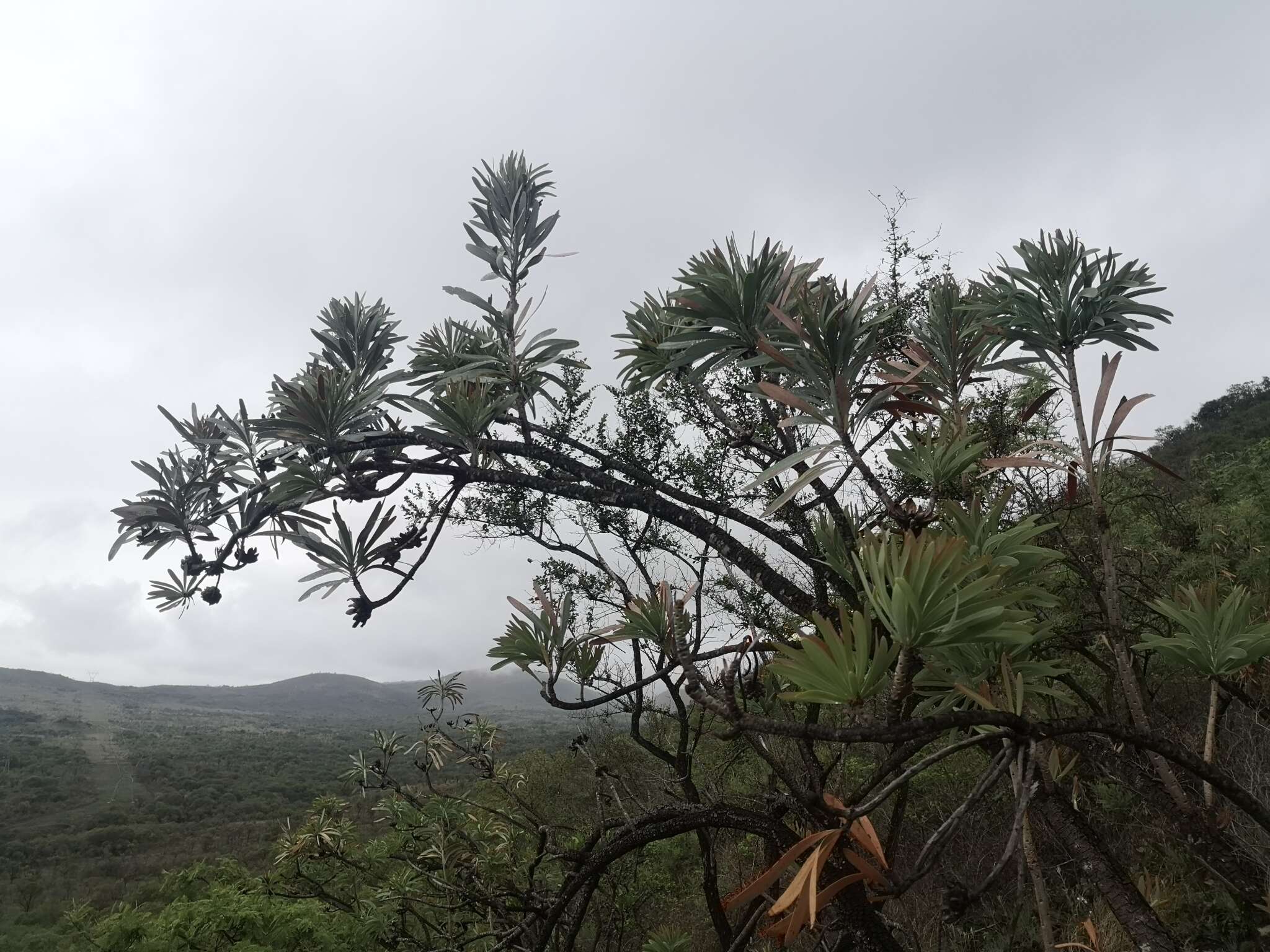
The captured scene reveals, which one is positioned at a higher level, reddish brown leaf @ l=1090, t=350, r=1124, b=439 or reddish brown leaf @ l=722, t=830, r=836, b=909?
reddish brown leaf @ l=1090, t=350, r=1124, b=439

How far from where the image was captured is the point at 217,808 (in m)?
22.7

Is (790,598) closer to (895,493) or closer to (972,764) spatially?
(895,493)

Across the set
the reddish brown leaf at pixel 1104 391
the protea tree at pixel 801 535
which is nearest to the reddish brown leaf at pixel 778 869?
the protea tree at pixel 801 535

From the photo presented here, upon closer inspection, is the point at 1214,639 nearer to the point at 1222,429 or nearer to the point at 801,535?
the point at 801,535

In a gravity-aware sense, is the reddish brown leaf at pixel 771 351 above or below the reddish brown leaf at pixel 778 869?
above

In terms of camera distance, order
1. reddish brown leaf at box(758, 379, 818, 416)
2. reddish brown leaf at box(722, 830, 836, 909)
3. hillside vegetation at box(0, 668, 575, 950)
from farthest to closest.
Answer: hillside vegetation at box(0, 668, 575, 950)
reddish brown leaf at box(758, 379, 818, 416)
reddish brown leaf at box(722, 830, 836, 909)

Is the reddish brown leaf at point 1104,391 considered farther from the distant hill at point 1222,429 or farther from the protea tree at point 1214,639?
the distant hill at point 1222,429

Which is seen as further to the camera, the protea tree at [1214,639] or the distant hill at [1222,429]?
the distant hill at [1222,429]

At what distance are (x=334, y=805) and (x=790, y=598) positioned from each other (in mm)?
4146

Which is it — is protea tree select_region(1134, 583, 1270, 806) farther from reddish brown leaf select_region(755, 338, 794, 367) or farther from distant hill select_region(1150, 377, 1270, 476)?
distant hill select_region(1150, 377, 1270, 476)

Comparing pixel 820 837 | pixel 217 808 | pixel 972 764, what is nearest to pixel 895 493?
pixel 972 764

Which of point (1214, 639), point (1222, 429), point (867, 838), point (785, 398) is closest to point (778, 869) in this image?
point (867, 838)

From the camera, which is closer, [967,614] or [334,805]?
[967,614]

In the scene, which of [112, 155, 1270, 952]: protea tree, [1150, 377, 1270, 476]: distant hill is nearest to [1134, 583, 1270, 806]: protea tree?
[112, 155, 1270, 952]: protea tree
